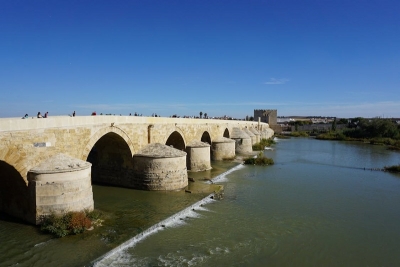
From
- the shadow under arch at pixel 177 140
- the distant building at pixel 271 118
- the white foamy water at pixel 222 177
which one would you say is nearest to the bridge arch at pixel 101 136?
the white foamy water at pixel 222 177

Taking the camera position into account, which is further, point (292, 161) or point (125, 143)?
point (292, 161)

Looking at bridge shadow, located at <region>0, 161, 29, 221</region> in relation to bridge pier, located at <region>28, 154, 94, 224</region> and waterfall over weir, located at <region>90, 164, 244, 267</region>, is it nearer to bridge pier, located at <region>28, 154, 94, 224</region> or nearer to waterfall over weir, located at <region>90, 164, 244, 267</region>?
bridge pier, located at <region>28, 154, 94, 224</region>

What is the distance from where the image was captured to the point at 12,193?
8.39 m

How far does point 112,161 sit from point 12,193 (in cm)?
508

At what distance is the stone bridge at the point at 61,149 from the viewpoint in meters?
7.74

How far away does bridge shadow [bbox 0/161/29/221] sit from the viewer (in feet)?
26.0

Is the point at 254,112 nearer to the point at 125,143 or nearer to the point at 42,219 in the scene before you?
the point at 125,143

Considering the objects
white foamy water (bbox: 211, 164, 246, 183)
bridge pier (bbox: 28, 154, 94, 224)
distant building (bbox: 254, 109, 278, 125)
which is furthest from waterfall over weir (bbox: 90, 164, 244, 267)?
distant building (bbox: 254, 109, 278, 125)

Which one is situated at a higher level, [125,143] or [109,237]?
[125,143]

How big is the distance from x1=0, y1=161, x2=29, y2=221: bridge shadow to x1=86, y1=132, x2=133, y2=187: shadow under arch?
4279 millimetres

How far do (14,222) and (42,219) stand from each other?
1002 millimetres

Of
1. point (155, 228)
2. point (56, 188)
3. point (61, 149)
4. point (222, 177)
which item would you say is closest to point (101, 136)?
point (61, 149)

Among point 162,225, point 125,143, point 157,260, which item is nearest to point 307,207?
point 162,225

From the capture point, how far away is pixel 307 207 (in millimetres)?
10781
